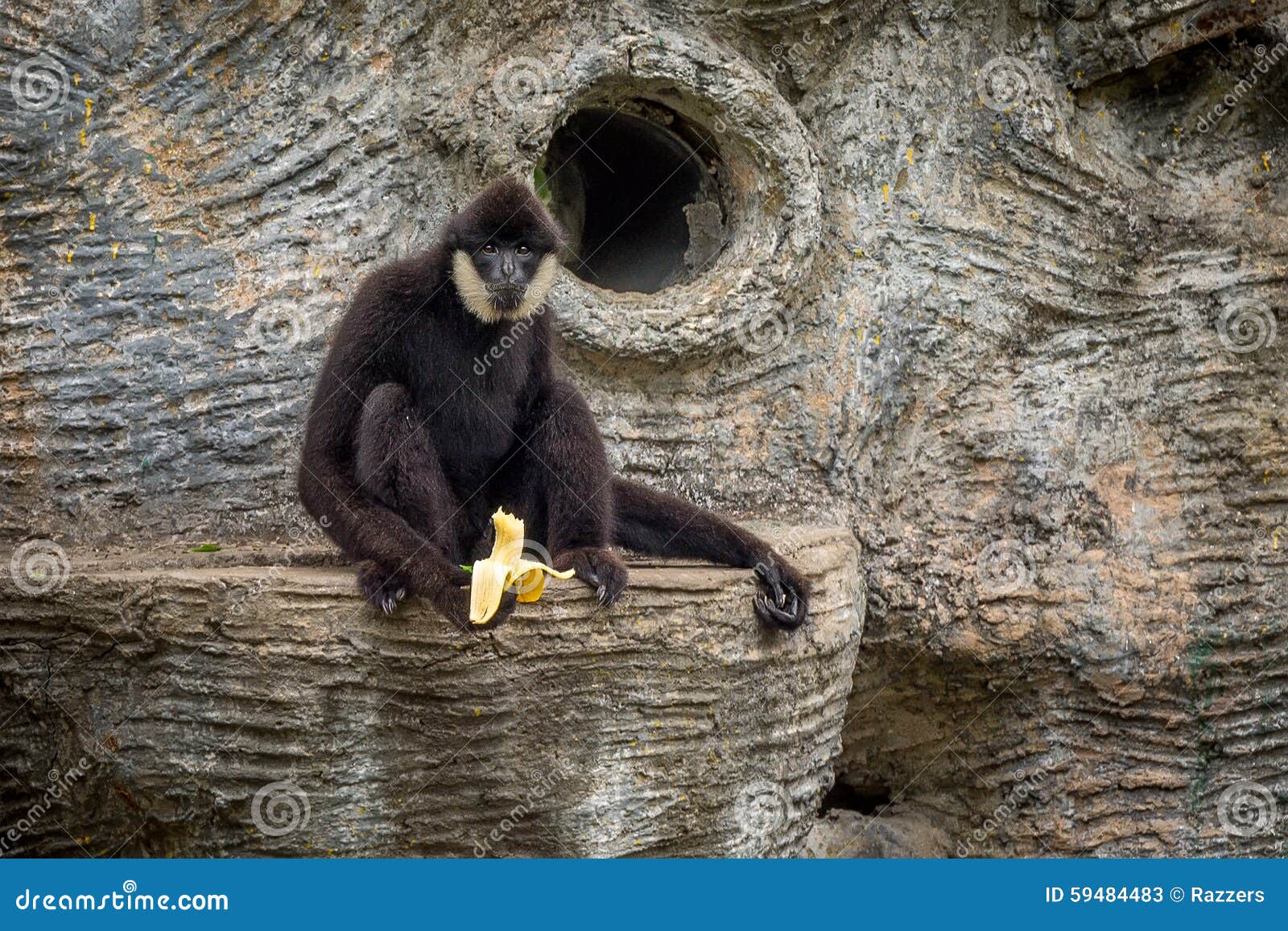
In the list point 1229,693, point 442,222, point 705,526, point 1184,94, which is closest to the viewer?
point 705,526

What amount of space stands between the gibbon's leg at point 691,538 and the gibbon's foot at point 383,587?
1.21m

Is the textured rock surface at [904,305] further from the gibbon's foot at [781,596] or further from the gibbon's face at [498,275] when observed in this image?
the gibbon's foot at [781,596]

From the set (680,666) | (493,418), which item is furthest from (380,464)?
(680,666)

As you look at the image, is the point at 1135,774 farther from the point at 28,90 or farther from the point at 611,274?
the point at 28,90

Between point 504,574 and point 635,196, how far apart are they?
3294mm

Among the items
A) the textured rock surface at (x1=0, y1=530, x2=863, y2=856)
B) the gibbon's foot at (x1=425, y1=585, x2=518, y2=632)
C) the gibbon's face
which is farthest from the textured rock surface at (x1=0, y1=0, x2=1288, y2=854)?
the gibbon's foot at (x1=425, y1=585, x2=518, y2=632)

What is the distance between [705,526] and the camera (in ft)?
19.2

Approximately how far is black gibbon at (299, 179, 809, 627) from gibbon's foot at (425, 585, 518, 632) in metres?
0.25

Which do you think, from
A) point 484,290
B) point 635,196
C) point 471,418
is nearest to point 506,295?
point 484,290

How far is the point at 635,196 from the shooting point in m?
7.50

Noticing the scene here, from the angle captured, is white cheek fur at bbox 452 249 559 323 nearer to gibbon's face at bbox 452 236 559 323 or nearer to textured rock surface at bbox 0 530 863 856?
gibbon's face at bbox 452 236 559 323

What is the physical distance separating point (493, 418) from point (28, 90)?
2480 millimetres

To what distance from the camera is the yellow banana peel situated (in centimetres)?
470

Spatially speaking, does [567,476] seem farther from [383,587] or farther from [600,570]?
[383,587]
